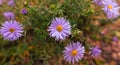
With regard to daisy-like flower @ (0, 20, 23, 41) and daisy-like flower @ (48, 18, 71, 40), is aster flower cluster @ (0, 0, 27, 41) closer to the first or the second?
daisy-like flower @ (0, 20, 23, 41)

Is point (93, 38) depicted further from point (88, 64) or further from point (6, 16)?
point (6, 16)

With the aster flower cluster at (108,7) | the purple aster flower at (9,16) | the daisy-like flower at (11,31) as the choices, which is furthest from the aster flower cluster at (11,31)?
the aster flower cluster at (108,7)

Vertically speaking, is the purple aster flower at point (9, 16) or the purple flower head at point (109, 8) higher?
the purple aster flower at point (9, 16)

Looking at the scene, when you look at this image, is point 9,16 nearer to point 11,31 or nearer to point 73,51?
point 11,31

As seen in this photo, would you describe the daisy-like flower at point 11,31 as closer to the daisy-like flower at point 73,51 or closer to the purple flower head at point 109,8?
the daisy-like flower at point 73,51

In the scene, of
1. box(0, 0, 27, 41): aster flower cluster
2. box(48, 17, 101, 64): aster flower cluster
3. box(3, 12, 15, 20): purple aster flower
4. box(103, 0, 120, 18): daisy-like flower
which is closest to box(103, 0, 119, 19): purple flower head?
box(103, 0, 120, 18): daisy-like flower

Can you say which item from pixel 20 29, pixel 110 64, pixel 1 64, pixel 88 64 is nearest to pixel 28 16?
pixel 20 29
